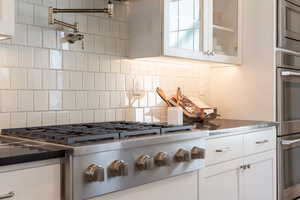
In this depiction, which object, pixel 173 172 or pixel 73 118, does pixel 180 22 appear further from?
pixel 173 172

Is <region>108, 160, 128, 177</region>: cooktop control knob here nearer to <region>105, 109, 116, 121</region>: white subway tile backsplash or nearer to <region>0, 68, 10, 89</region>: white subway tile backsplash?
<region>0, 68, 10, 89</region>: white subway tile backsplash

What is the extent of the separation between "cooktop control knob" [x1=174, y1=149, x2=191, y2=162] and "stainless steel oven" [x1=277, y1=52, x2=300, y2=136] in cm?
131

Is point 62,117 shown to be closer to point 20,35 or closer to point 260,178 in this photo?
point 20,35

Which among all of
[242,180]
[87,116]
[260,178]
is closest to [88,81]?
[87,116]

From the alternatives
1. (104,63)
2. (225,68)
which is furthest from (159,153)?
(225,68)

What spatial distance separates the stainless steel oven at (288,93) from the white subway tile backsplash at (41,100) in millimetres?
1795

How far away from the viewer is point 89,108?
7.34ft

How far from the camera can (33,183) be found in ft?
4.03

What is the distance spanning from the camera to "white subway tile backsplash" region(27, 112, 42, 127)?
1.93 meters

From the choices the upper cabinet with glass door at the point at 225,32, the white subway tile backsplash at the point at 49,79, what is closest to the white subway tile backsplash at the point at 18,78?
the white subway tile backsplash at the point at 49,79

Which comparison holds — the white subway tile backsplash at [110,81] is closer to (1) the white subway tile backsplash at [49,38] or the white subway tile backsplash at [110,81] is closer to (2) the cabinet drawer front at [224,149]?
(1) the white subway tile backsplash at [49,38]

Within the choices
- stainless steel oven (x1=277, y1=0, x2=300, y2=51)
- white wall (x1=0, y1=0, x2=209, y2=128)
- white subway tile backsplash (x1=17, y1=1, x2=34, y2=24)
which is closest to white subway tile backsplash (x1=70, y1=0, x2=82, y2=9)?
white wall (x1=0, y1=0, x2=209, y2=128)

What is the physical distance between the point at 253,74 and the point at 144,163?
1.72 m

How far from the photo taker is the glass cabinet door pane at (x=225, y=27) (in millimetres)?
2770
